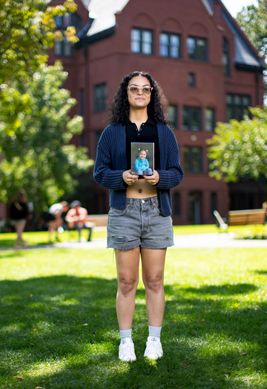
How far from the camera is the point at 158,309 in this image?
422cm

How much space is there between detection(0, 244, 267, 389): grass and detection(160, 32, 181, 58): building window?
31.0 meters

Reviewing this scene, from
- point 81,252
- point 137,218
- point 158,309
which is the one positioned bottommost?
point 81,252

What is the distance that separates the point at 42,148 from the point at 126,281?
25.9m

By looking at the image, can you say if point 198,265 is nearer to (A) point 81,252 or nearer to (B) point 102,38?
(A) point 81,252

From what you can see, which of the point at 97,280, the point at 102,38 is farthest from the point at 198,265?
the point at 102,38

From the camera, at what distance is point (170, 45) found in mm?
38406

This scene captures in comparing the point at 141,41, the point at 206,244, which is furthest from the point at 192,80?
the point at 206,244

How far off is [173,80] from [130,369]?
3587cm

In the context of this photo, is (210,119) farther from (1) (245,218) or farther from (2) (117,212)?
(2) (117,212)

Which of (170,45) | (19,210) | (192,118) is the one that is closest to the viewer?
(19,210)

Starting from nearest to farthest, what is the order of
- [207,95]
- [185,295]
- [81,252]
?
[185,295], [81,252], [207,95]

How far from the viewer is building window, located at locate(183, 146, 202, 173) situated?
3906 centimetres

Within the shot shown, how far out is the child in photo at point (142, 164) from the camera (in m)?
3.88

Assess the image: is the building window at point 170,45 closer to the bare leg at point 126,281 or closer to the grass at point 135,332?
the grass at point 135,332
